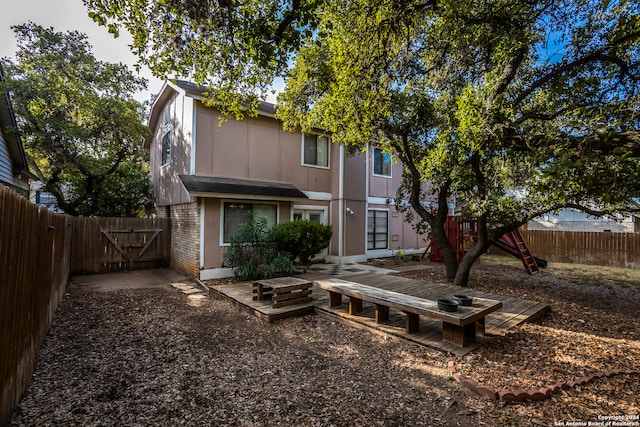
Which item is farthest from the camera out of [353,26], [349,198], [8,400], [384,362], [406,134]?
[349,198]

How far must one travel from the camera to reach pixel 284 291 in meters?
6.29

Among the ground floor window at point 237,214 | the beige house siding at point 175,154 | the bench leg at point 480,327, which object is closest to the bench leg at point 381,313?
the bench leg at point 480,327

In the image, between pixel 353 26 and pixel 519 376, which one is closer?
pixel 519 376

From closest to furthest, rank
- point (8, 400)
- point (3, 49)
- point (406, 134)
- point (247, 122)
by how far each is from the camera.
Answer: point (8, 400)
point (406, 134)
point (247, 122)
point (3, 49)

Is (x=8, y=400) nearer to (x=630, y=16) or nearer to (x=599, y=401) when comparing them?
(x=599, y=401)

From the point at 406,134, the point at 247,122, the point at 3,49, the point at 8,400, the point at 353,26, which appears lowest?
the point at 8,400

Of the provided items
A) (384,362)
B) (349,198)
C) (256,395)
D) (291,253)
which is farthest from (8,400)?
(349,198)

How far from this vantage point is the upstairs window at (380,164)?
13.8m

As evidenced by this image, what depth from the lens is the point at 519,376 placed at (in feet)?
12.0

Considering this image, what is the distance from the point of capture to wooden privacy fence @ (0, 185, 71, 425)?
8.07 ft

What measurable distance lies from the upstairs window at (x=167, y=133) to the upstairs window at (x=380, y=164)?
8.58m

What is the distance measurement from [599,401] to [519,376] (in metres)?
0.73

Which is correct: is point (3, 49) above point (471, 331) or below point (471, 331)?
above

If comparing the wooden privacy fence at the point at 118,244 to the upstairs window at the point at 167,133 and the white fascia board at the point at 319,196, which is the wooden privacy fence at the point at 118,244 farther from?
the white fascia board at the point at 319,196
